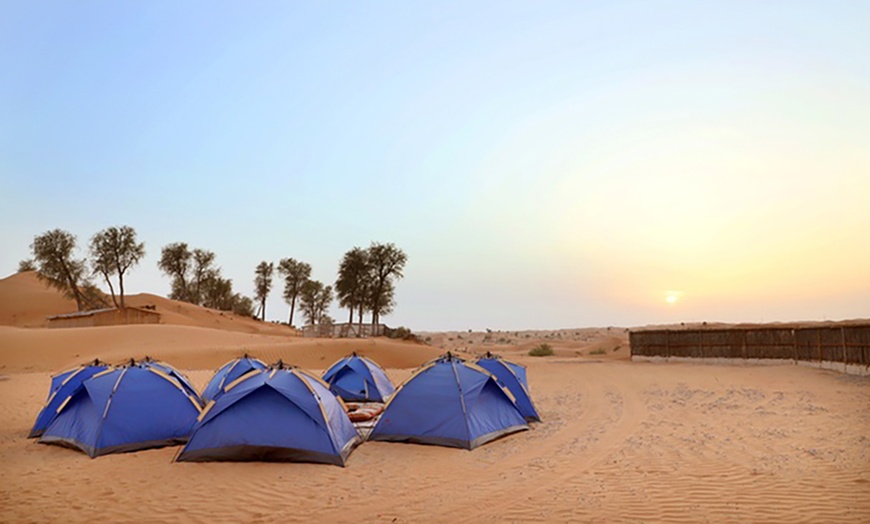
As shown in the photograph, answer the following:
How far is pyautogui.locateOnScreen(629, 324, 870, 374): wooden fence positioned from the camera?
23.2 meters

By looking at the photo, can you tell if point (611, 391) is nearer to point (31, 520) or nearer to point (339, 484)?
point (339, 484)

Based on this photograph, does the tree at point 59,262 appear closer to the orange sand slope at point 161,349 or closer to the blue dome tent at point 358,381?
the orange sand slope at point 161,349

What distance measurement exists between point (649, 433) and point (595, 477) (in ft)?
14.4

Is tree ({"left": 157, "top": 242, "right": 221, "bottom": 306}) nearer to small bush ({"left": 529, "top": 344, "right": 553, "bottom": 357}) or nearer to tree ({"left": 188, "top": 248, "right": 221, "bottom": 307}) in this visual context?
tree ({"left": 188, "top": 248, "right": 221, "bottom": 307})

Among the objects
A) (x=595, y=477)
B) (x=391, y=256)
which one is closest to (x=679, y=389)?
(x=595, y=477)

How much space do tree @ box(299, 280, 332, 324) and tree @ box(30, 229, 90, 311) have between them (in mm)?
29558

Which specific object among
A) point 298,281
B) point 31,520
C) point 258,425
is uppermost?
point 298,281

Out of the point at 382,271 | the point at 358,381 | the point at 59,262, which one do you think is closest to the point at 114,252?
the point at 59,262

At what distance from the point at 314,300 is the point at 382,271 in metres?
33.8

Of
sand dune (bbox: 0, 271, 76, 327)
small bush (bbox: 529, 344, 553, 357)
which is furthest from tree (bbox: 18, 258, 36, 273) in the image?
small bush (bbox: 529, 344, 553, 357)

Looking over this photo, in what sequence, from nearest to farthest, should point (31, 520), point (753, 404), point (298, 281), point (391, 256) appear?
point (31, 520)
point (753, 404)
point (391, 256)
point (298, 281)

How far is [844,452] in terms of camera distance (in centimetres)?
1013

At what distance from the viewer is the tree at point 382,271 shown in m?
59.0

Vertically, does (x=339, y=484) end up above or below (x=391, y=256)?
below
